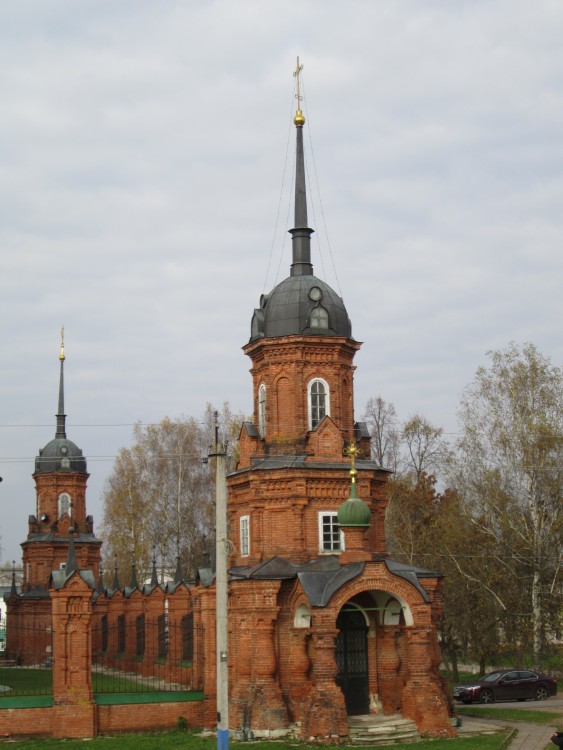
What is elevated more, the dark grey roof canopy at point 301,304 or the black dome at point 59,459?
the dark grey roof canopy at point 301,304

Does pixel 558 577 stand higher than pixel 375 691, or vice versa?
pixel 558 577

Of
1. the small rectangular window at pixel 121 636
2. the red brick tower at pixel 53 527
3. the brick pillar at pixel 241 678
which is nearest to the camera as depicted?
the brick pillar at pixel 241 678

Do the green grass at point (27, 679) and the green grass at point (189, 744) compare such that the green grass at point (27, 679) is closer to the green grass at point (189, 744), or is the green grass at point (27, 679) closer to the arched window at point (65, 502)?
the green grass at point (189, 744)

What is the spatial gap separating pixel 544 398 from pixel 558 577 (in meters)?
6.85

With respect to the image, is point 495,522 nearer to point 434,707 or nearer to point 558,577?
point 558,577

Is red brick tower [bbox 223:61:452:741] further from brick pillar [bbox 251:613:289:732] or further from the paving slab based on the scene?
the paving slab

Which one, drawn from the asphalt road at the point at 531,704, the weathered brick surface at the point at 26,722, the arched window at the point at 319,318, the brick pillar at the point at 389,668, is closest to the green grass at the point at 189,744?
the weathered brick surface at the point at 26,722

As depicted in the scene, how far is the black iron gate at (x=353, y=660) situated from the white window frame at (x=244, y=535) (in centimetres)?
356

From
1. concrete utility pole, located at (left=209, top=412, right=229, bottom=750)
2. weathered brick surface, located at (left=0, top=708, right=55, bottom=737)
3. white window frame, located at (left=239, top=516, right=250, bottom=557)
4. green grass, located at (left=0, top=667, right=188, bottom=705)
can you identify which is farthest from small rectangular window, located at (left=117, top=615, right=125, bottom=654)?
concrete utility pole, located at (left=209, top=412, right=229, bottom=750)

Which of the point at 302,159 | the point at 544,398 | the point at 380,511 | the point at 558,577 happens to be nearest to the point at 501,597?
the point at 558,577

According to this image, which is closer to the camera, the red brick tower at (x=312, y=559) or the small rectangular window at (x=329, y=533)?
the red brick tower at (x=312, y=559)

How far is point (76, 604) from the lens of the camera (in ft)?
89.4

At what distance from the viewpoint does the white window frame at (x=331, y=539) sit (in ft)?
94.7

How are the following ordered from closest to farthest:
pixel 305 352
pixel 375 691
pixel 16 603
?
1. pixel 375 691
2. pixel 305 352
3. pixel 16 603
